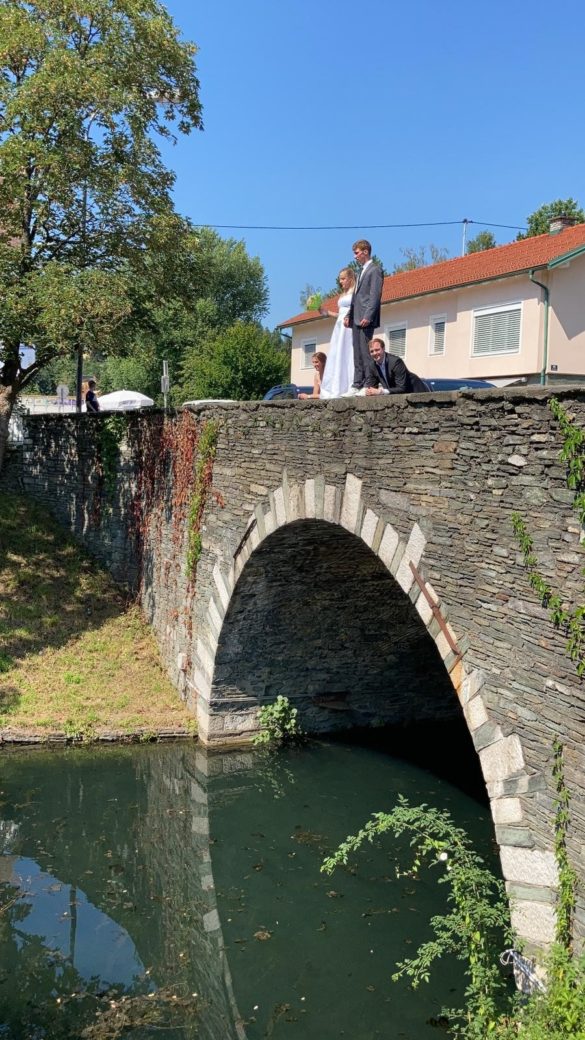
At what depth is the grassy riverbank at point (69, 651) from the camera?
41.6ft

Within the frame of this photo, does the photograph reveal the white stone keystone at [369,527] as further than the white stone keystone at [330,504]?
No

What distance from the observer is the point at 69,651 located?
14234 mm

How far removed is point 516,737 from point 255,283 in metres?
37.2

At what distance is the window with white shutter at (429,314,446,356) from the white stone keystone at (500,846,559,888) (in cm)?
1570

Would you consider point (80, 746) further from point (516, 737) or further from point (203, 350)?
point (203, 350)

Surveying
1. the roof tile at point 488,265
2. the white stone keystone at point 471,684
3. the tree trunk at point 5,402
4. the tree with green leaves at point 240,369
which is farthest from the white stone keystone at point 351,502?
the tree with green leaves at point 240,369

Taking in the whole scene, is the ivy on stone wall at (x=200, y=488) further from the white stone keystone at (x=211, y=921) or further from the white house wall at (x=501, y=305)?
the white house wall at (x=501, y=305)

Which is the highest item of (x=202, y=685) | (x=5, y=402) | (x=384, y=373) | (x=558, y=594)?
(x=384, y=373)

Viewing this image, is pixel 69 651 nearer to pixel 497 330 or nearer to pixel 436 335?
pixel 497 330

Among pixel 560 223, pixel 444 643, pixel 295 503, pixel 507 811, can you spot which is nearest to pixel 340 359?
pixel 295 503

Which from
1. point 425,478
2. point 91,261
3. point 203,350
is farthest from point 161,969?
point 203,350

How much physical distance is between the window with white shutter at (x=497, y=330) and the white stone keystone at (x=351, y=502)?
11.1 meters

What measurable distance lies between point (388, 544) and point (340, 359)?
236 cm

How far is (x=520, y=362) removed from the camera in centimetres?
1817
